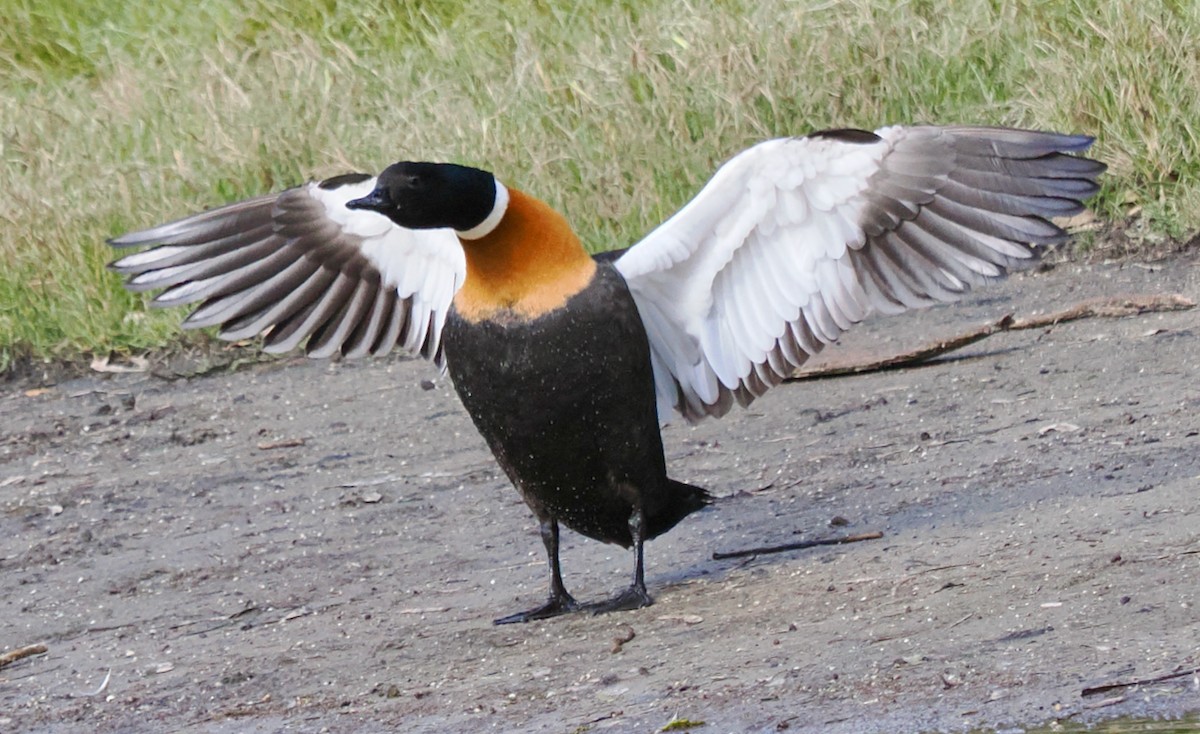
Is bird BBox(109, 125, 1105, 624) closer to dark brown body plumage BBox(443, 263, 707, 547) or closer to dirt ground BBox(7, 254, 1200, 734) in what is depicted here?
dark brown body plumage BBox(443, 263, 707, 547)

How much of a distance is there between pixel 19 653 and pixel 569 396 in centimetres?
160

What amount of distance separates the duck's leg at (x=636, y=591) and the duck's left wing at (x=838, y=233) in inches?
19.3

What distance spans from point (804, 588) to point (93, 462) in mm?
3152

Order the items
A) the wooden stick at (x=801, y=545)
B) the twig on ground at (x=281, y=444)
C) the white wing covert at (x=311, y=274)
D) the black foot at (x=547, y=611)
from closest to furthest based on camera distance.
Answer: the black foot at (x=547, y=611)
the wooden stick at (x=801, y=545)
the white wing covert at (x=311, y=274)
the twig on ground at (x=281, y=444)

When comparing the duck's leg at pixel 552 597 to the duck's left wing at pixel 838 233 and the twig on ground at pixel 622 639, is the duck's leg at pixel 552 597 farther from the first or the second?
the duck's left wing at pixel 838 233

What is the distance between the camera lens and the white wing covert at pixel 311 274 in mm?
5434

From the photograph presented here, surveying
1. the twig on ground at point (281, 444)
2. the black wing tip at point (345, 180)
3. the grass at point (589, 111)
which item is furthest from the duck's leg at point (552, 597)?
the grass at point (589, 111)

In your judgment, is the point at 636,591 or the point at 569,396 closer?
the point at 569,396

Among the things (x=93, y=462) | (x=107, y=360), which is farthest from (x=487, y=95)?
(x=93, y=462)

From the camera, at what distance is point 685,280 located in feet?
16.2

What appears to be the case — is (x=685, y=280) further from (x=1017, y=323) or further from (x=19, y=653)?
(x=1017, y=323)

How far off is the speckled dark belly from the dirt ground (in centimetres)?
35

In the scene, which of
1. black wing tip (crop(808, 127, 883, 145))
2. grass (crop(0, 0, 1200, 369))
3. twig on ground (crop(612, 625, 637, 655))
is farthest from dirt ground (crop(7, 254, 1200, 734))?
black wing tip (crop(808, 127, 883, 145))

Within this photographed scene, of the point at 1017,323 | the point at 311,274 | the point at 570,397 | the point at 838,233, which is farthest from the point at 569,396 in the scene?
the point at 1017,323
